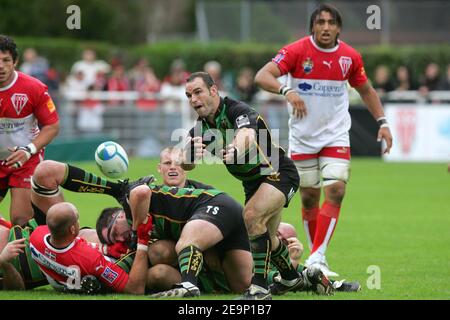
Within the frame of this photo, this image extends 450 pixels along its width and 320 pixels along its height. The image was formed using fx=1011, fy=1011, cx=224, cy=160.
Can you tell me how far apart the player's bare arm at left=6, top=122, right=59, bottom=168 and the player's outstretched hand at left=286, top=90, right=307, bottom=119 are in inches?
90.3

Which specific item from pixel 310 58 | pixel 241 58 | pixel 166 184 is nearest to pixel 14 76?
pixel 166 184

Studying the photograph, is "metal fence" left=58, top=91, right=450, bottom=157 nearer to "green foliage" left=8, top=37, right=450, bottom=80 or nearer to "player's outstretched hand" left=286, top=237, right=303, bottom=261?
"green foliage" left=8, top=37, right=450, bottom=80

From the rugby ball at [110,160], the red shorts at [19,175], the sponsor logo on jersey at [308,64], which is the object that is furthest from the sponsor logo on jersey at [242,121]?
the red shorts at [19,175]

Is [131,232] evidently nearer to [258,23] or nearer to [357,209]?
[357,209]

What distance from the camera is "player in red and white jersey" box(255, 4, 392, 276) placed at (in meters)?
10.0

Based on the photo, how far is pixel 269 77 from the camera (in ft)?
32.5

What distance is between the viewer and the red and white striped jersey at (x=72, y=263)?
800 cm

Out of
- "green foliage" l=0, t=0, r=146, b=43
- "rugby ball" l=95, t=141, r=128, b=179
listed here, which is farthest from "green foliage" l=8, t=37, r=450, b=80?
"rugby ball" l=95, t=141, r=128, b=179

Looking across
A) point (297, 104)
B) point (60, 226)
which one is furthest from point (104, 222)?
point (297, 104)

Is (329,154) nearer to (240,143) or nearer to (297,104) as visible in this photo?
(297,104)

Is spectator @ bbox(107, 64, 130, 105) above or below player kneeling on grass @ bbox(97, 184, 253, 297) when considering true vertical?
above

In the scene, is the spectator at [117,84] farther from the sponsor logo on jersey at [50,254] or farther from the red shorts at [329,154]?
the sponsor logo on jersey at [50,254]

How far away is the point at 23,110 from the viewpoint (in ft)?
32.3

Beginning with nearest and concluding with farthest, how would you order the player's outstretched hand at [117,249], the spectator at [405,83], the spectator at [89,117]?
1. the player's outstretched hand at [117,249]
2. the spectator at [89,117]
3. the spectator at [405,83]
